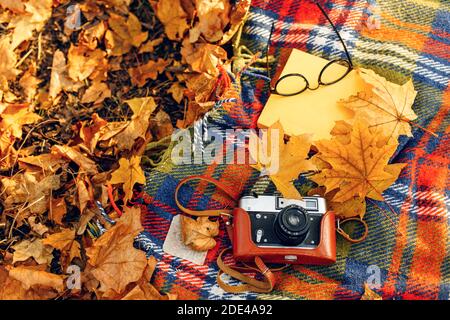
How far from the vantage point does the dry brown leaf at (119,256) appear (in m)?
1.77

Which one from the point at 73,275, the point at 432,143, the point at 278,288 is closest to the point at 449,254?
the point at 432,143

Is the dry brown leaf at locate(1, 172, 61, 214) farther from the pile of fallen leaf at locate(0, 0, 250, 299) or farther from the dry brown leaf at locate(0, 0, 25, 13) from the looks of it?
the dry brown leaf at locate(0, 0, 25, 13)

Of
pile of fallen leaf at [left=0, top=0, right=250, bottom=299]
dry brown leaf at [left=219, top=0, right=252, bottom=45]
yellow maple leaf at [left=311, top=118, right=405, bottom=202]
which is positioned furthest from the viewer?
dry brown leaf at [left=219, top=0, right=252, bottom=45]

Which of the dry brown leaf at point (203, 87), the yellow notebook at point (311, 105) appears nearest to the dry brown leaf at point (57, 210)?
the dry brown leaf at point (203, 87)

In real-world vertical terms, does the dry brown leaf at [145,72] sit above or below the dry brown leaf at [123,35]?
below

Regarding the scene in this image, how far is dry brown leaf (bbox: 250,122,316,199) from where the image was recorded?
178cm

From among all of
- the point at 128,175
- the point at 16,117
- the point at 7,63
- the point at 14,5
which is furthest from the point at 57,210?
the point at 14,5

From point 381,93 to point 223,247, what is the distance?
0.74 m

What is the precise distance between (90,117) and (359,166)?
1043 mm

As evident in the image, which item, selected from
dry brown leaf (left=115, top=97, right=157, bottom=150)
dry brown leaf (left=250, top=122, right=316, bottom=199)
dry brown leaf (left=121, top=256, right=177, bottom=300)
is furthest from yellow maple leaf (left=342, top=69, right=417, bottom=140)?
dry brown leaf (left=121, top=256, right=177, bottom=300)

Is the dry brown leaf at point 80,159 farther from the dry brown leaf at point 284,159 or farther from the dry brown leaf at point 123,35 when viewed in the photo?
the dry brown leaf at point 284,159

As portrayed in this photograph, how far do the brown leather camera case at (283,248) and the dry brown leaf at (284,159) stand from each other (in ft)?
0.47

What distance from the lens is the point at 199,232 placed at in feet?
5.91

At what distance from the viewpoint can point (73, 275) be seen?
1873mm
